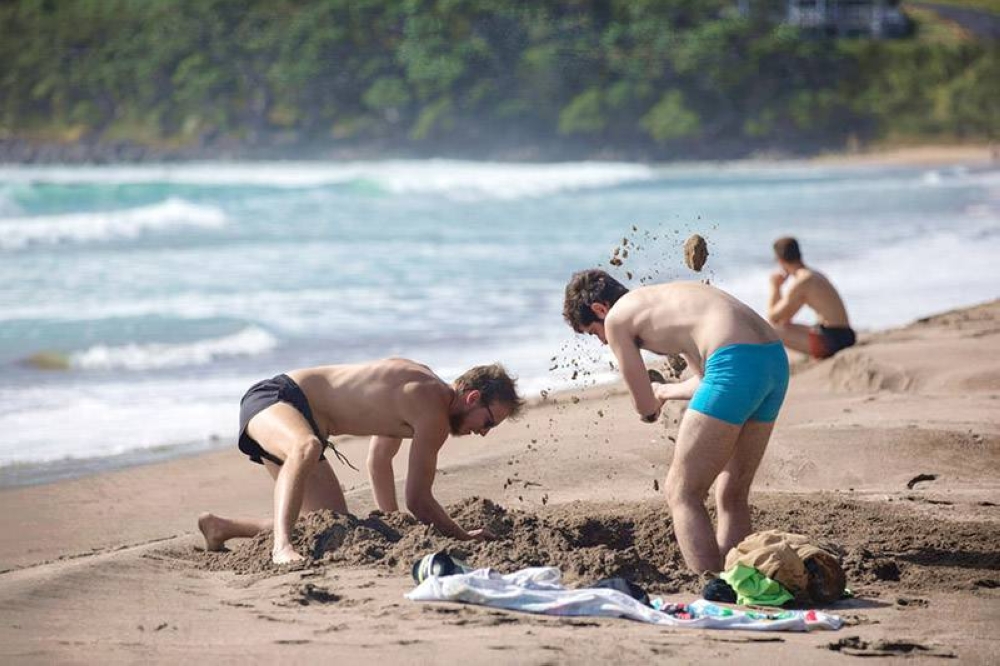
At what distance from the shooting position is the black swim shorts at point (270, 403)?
5.98 m

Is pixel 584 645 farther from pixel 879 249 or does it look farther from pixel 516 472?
pixel 879 249

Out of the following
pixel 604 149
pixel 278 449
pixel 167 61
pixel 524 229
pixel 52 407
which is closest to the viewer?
pixel 278 449

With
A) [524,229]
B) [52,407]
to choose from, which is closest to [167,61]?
[524,229]

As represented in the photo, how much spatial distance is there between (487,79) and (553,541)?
7324 centimetres

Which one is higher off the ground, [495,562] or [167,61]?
[167,61]

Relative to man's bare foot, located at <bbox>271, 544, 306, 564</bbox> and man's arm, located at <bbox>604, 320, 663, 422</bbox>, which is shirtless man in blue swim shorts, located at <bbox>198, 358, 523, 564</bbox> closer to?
man's bare foot, located at <bbox>271, 544, 306, 564</bbox>

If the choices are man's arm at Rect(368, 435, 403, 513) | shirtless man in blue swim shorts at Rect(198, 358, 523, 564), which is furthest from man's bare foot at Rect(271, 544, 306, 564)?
man's arm at Rect(368, 435, 403, 513)

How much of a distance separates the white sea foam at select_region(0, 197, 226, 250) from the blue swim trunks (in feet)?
63.9

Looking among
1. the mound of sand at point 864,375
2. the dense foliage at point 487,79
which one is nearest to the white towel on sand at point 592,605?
the mound of sand at point 864,375

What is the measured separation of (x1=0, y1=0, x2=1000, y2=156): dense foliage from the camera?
71.7 meters

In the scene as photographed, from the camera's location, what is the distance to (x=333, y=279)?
17.2 metres

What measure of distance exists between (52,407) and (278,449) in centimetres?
453

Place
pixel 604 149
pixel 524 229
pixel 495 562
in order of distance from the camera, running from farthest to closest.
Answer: pixel 604 149 → pixel 524 229 → pixel 495 562

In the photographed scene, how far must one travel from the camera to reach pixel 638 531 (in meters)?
5.96
